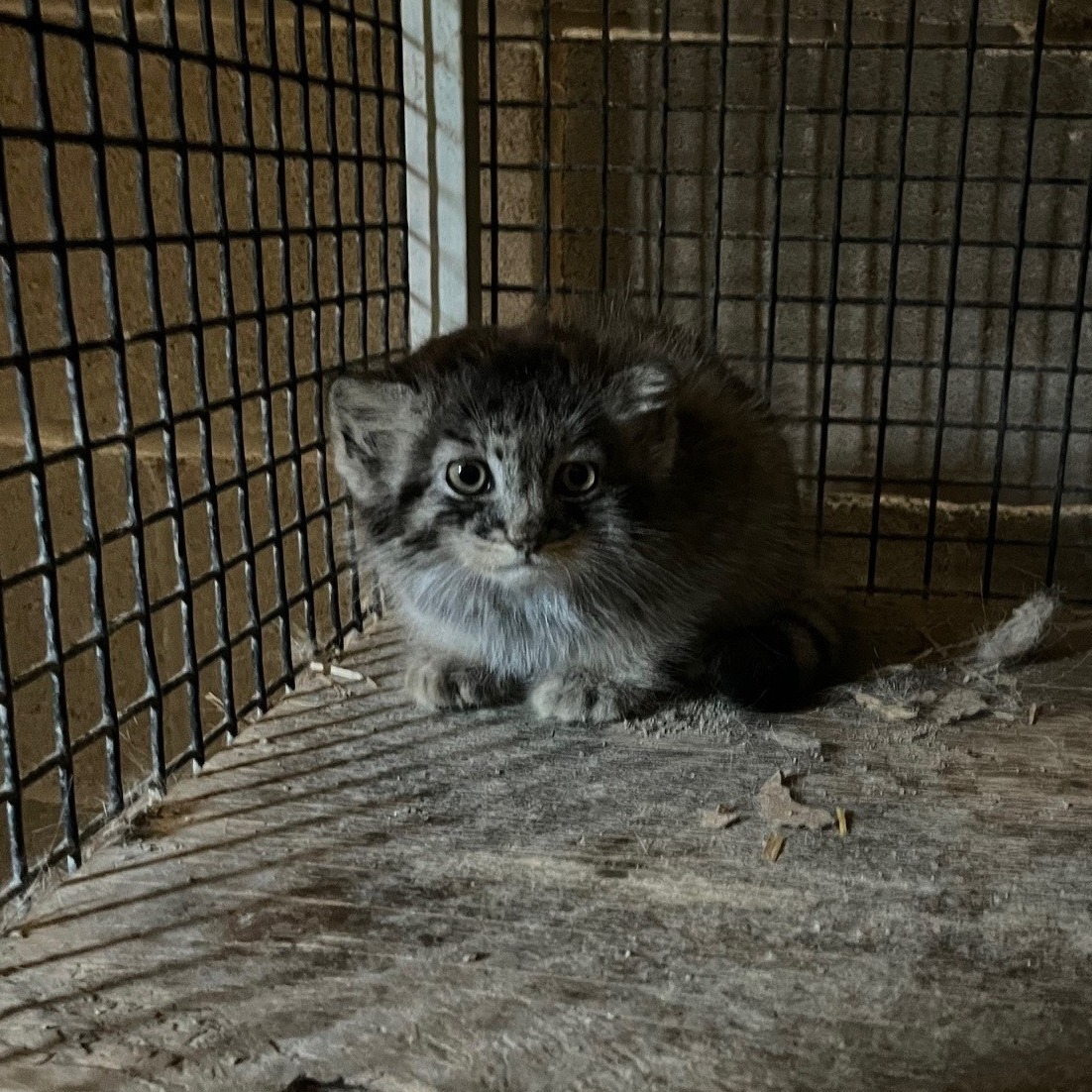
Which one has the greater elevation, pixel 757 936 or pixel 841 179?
pixel 841 179

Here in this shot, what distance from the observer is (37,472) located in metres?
1.02

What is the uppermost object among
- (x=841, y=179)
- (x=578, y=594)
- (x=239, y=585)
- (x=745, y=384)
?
(x=841, y=179)

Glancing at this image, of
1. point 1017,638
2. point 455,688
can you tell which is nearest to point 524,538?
point 455,688

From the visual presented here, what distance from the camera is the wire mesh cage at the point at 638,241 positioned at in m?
1.78

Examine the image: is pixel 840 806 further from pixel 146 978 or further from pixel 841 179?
pixel 841 179

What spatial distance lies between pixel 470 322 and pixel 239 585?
0.91 meters

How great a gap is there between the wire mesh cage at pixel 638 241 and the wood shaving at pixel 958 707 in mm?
437

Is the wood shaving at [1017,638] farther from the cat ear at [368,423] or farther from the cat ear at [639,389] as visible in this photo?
the cat ear at [368,423]

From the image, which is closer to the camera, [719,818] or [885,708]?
[719,818]

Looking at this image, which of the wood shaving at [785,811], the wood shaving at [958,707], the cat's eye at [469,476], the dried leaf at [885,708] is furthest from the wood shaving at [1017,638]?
the cat's eye at [469,476]

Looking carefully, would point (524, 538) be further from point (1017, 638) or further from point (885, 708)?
point (1017, 638)

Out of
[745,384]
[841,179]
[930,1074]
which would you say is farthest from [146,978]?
[841,179]

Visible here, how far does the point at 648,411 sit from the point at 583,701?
0.39 metres

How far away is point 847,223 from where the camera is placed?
209 cm
